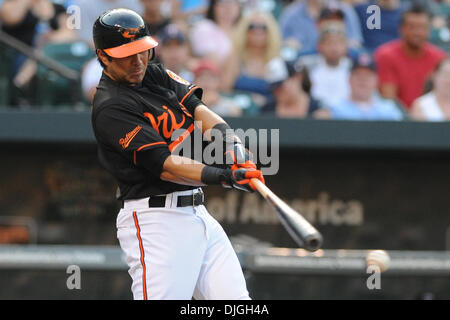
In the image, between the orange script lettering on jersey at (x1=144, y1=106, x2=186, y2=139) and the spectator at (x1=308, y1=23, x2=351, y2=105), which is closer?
the orange script lettering on jersey at (x1=144, y1=106, x2=186, y2=139)

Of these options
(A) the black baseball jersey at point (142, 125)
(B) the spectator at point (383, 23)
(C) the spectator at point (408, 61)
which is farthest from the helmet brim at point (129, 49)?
(B) the spectator at point (383, 23)

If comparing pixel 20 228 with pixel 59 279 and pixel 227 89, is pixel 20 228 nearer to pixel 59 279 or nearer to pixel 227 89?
pixel 59 279

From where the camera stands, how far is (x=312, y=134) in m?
6.22

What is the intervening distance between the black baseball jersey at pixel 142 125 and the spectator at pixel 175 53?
9.54ft

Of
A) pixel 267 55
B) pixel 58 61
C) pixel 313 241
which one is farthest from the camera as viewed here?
pixel 267 55

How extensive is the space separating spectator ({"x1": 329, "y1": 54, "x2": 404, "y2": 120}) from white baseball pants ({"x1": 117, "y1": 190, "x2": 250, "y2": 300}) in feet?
10.6

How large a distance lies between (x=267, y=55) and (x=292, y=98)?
0.68 m

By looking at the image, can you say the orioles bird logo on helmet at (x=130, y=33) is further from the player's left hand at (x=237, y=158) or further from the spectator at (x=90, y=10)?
the spectator at (x=90, y=10)

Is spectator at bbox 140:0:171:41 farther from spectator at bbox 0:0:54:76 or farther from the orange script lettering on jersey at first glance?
the orange script lettering on jersey

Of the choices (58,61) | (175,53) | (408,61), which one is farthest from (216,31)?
(408,61)

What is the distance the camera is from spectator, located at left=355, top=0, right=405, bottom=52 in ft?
25.2

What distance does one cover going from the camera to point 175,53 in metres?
6.75

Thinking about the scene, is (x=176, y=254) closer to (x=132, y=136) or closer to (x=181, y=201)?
(x=181, y=201)

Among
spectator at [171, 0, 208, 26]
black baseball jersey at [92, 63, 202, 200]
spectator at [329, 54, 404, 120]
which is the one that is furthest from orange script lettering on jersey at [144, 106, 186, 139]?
spectator at [171, 0, 208, 26]
